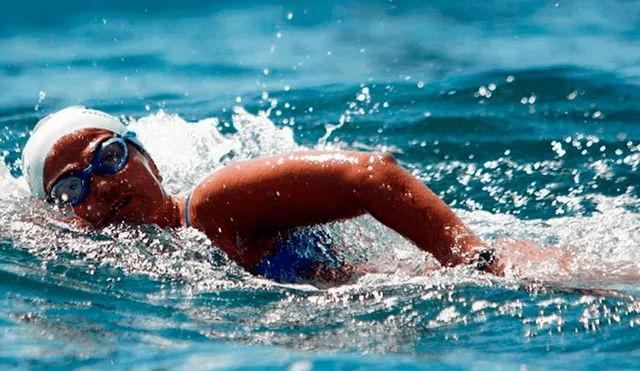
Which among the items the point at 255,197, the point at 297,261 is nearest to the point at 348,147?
the point at 297,261

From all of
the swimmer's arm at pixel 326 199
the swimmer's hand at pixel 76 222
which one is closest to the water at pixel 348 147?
the swimmer's hand at pixel 76 222

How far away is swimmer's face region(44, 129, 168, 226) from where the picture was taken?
4457 millimetres

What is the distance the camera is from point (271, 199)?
13.5ft

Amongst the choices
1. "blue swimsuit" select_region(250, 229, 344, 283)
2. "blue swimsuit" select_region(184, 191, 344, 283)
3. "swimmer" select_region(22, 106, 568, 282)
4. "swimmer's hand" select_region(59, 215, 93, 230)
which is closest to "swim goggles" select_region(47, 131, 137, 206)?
"swimmer" select_region(22, 106, 568, 282)

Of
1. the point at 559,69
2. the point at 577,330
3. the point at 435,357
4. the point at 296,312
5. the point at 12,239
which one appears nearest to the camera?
the point at 435,357

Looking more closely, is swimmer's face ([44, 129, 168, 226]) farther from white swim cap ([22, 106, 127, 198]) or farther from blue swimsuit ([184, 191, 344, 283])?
blue swimsuit ([184, 191, 344, 283])

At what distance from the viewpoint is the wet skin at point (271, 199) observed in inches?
154

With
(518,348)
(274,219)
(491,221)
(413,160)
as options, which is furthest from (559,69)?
(518,348)

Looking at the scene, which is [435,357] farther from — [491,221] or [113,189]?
[491,221]

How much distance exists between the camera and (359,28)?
10305 mm

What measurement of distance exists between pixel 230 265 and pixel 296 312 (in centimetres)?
59

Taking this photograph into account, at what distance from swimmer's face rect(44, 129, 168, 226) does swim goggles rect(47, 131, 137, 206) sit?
2cm

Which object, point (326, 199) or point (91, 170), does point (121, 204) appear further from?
point (326, 199)

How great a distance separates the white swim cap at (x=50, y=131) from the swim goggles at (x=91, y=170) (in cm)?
14
